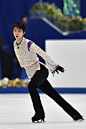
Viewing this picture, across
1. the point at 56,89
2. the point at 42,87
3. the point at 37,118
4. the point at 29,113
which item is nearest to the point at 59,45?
the point at 56,89

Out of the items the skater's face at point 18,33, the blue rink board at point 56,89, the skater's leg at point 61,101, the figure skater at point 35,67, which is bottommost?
the blue rink board at point 56,89

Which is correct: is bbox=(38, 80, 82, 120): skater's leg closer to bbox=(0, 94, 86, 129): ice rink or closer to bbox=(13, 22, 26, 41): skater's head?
bbox=(0, 94, 86, 129): ice rink

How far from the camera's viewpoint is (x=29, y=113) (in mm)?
3494

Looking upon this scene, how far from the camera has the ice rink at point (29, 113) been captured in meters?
2.86

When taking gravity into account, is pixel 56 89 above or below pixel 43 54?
below

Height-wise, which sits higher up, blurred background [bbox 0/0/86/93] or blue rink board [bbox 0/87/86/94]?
blurred background [bbox 0/0/86/93]

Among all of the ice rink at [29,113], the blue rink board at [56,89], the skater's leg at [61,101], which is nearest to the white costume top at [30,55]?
the skater's leg at [61,101]

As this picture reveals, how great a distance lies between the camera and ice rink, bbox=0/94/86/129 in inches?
113

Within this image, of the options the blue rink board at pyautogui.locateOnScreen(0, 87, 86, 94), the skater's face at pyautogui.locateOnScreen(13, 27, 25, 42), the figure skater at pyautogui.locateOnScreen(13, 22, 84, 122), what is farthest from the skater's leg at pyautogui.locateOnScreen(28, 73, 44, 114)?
the blue rink board at pyautogui.locateOnScreen(0, 87, 86, 94)

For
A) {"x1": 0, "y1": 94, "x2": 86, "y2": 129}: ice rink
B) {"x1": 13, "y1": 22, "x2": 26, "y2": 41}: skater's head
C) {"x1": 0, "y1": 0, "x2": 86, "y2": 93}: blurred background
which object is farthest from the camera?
{"x1": 0, "y1": 0, "x2": 86, "y2": 93}: blurred background

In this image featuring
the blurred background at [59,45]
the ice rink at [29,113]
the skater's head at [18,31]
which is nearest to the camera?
the ice rink at [29,113]

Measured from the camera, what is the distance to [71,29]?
22.0 feet

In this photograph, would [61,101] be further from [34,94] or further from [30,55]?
[30,55]

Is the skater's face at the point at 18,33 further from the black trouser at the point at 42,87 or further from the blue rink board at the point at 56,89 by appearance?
the blue rink board at the point at 56,89
